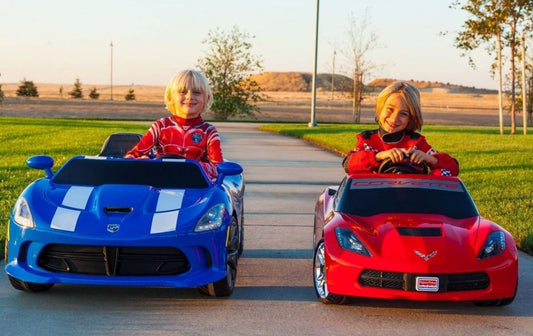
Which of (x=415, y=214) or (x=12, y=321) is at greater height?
(x=415, y=214)

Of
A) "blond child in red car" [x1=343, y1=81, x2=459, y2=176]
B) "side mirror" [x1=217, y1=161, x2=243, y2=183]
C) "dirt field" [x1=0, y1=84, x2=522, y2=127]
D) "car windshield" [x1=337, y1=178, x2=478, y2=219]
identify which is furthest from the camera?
"dirt field" [x1=0, y1=84, x2=522, y2=127]

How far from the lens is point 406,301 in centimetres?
651

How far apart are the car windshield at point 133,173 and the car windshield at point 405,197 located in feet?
3.81

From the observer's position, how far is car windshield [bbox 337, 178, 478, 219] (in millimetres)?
6633

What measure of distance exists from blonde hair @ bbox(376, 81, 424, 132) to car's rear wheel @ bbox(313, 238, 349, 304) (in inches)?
56.1

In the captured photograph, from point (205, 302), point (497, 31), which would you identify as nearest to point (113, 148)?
point (205, 302)

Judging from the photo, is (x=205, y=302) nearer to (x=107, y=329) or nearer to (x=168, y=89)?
(x=107, y=329)

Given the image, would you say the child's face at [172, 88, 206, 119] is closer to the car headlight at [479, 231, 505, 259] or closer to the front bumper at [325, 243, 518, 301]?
the front bumper at [325, 243, 518, 301]

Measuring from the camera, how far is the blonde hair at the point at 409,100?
23.4 feet

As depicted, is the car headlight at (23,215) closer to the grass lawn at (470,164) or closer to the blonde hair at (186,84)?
the blonde hair at (186,84)

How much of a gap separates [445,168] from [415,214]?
31.7 inches

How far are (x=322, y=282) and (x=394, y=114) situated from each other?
164cm

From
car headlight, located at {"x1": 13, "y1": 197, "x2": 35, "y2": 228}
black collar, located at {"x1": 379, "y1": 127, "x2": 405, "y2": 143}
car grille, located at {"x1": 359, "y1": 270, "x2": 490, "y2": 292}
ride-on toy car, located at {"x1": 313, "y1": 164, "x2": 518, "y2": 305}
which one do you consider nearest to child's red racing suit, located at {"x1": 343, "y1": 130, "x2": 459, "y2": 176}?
black collar, located at {"x1": 379, "y1": 127, "x2": 405, "y2": 143}

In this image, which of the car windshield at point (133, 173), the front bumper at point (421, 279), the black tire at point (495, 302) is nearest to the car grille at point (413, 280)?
the front bumper at point (421, 279)
